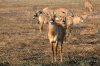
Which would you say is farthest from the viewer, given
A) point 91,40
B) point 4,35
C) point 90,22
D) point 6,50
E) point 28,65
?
point 90,22

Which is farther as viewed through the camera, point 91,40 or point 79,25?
point 79,25

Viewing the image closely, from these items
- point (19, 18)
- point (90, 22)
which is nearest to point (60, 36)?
point (90, 22)

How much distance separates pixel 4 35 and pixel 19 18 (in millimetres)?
10349

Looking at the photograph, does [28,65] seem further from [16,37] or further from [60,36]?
[16,37]

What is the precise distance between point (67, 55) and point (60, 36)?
154cm

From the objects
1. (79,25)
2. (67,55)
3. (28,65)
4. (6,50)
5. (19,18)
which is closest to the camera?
(28,65)

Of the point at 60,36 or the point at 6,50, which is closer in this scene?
the point at 60,36

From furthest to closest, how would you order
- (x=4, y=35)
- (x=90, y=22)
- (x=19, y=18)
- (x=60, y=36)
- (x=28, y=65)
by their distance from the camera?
1. (x=19, y=18)
2. (x=90, y=22)
3. (x=4, y=35)
4. (x=60, y=36)
5. (x=28, y=65)

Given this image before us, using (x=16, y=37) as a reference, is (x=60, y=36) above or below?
above

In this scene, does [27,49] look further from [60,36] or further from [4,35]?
[4,35]

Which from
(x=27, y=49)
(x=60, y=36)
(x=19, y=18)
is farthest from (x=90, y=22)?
(x=60, y=36)

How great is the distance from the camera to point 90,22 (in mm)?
29062

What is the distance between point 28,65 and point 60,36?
2.62m

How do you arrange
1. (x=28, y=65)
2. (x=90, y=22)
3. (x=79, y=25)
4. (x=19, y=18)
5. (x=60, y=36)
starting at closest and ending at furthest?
(x=28, y=65) < (x=60, y=36) < (x=79, y=25) < (x=90, y=22) < (x=19, y=18)
